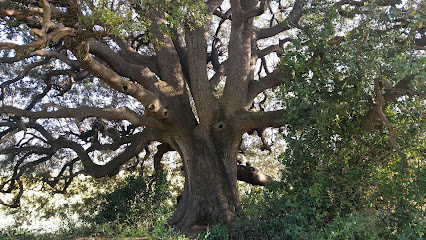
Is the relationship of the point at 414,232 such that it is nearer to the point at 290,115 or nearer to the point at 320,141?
the point at 320,141

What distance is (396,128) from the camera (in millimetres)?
6031

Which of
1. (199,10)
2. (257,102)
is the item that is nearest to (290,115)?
(199,10)

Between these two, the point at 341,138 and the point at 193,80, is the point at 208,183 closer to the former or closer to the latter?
the point at 193,80

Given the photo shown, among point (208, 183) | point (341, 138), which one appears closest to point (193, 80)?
point (208, 183)

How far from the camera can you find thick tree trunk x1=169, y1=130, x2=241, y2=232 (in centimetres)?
775

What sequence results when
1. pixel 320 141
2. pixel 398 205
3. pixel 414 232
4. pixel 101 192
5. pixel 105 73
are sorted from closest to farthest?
pixel 414 232 < pixel 398 205 < pixel 320 141 < pixel 105 73 < pixel 101 192

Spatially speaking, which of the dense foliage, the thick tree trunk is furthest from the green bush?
the dense foliage

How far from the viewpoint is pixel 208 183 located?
7965mm

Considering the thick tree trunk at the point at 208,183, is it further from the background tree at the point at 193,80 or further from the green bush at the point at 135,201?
the green bush at the point at 135,201

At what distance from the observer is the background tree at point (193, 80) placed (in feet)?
18.3

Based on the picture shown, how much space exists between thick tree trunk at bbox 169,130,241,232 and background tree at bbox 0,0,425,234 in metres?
0.02

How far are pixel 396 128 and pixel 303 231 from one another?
7.68 ft

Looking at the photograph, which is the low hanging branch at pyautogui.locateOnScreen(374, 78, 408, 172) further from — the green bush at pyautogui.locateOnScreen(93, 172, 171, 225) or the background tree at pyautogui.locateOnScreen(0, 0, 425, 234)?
the green bush at pyautogui.locateOnScreen(93, 172, 171, 225)

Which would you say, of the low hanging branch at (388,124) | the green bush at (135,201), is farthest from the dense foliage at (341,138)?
the green bush at (135,201)
